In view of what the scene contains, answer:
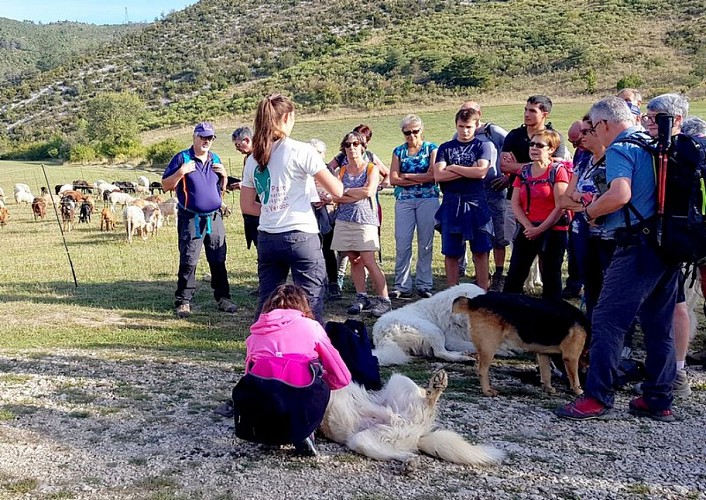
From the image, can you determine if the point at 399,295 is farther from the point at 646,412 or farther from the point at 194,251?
the point at 646,412

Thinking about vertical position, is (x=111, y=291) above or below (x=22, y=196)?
below

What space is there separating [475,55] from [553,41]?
7757mm

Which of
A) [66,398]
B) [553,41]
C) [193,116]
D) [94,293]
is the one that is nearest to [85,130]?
[193,116]

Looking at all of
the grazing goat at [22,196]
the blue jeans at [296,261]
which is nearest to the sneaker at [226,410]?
the blue jeans at [296,261]

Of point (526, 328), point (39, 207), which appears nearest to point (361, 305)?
point (526, 328)

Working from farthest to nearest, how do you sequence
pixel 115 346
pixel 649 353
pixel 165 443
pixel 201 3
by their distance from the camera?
pixel 201 3, pixel 115 346, pixel 649 353, pixel 165 443

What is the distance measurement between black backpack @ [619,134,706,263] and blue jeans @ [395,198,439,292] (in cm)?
384

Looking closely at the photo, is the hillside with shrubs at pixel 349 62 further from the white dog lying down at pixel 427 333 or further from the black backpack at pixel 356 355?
the black backpack at pixel 356 355

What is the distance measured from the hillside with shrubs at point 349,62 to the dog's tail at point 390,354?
41.0 meters

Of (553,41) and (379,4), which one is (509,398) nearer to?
(553,41)

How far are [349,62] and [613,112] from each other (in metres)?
64.1

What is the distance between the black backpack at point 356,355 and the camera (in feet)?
15.1

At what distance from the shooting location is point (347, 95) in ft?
184

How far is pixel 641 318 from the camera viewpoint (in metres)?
4.55
